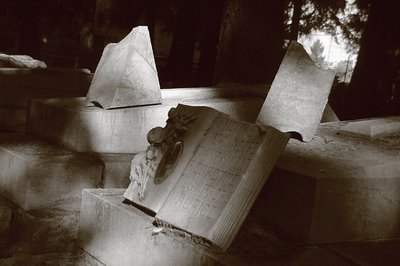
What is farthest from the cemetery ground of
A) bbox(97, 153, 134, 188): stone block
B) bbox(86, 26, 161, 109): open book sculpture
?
bbox(86, 26, 161, 109): open book sculpture

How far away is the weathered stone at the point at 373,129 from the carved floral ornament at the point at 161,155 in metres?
1.28

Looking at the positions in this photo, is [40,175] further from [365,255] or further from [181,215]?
[365,255]

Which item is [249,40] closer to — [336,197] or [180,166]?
[180,166]

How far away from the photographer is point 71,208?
3932mm

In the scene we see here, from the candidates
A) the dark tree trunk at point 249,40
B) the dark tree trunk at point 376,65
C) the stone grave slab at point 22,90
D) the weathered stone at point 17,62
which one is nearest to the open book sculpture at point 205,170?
the stone grave slab at point 22,90

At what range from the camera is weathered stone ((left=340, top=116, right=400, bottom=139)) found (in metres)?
3.62

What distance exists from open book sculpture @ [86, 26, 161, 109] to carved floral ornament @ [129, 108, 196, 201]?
1210 mm

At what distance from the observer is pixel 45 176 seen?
3814 millimetres

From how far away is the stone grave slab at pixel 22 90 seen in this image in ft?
19.2

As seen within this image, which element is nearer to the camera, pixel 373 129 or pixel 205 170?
pixel 205 170

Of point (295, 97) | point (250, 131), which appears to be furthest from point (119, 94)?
point (250, 131)

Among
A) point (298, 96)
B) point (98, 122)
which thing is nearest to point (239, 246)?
point (298, 96)

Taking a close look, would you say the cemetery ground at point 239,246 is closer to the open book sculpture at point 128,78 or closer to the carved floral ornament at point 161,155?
the carved floral ornament at point 161,155

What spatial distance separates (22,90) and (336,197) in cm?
421
